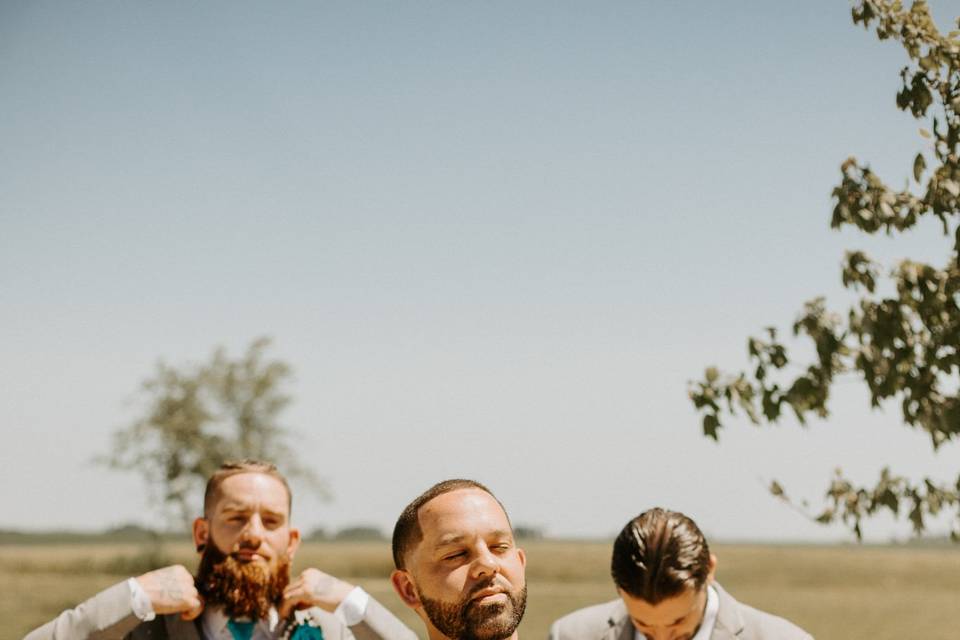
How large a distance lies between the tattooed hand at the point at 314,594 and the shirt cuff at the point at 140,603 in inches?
29.4

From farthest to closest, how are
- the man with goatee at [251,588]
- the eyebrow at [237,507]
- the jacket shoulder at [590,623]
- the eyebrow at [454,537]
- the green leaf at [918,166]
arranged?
the jacket shoulder at [590,623], the green leaf at [918,166], the eyebrow at [237,507], the man with goatee at [251,588], the eyebrow at [454,537]

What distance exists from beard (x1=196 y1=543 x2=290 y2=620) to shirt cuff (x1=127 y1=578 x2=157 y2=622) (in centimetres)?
41

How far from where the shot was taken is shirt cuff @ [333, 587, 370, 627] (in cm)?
606

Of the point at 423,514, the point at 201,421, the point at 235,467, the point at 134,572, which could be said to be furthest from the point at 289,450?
the point at 423,514

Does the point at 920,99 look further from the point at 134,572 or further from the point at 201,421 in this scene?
the point at 134,572

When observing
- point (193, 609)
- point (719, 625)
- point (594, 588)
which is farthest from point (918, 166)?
point (594, 588)

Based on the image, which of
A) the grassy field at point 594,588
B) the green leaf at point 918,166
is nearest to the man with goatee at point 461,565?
the green leaf at point 918,166

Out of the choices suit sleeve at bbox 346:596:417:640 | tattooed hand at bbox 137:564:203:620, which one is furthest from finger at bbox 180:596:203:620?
suit sleeve at bbox 346:596:417:640

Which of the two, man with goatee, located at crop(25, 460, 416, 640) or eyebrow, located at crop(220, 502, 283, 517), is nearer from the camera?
man with goatee, located at crop(25, 460, 416, 640)

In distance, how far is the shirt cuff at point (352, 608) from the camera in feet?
19.9

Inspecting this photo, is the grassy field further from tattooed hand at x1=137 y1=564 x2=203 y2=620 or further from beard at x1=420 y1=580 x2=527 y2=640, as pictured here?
beard at x1=420 y1=580 x2=527 y2=640

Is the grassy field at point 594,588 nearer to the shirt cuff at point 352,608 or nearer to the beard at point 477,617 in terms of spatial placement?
the shirt cuff at point 352,608

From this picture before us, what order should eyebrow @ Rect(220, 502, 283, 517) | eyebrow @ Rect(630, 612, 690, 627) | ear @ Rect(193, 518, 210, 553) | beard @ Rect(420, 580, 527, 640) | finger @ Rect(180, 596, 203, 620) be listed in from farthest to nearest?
ear @ Rect(193, 518, 210, 553)
eyebrow @ Rect(220, 502, 283, 517)
eyebrow @ Rect(630, 612, 690, 627)
finger @ Rect(180, 596, 203, 620)
beard @ Rect(420, 580, 527, 640)

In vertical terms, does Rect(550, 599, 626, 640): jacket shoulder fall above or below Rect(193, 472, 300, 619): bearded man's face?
below
